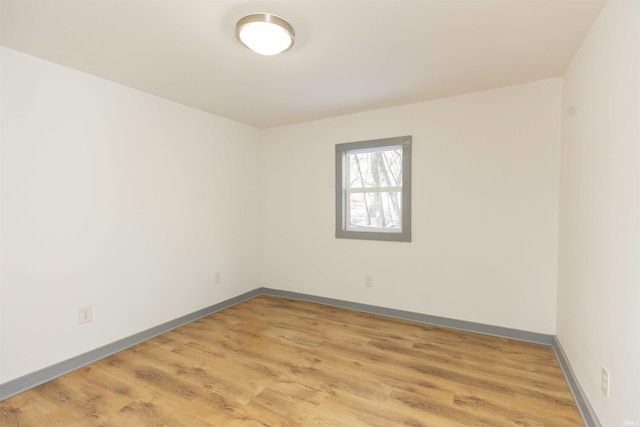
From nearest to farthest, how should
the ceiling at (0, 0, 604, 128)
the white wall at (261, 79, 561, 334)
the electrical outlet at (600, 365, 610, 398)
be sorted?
the electrical outlet at (600, 365, 610, 398) < the ceiling at (0, 0, 604, 128) < the white wall at (261, 79, 561, 334)

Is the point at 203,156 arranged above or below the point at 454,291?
above

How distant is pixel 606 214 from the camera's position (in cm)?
154

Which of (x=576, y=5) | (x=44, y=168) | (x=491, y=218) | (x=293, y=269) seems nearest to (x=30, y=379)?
(x=44, y=168)

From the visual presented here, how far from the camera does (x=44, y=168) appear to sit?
217 centimetres

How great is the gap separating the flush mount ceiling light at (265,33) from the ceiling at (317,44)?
0.14ft

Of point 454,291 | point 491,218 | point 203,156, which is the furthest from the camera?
point 203,156

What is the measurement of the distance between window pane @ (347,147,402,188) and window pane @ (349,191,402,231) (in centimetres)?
13

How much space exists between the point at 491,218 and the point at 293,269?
2450 millimetres

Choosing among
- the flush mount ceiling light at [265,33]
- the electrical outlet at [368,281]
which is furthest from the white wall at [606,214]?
the electrical outlet at [368,281]

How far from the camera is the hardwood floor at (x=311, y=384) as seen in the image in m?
1.77

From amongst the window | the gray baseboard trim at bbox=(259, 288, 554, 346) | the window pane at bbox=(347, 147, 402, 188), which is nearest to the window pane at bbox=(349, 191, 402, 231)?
the window

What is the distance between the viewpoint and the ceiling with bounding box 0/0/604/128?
1.63 meters

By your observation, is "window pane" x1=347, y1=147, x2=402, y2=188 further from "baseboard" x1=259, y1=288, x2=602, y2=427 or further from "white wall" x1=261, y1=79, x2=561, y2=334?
"baseboard" x1=259, y1=288, x2=602, y2=427

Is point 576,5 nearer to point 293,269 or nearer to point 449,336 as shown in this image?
point 449,336
